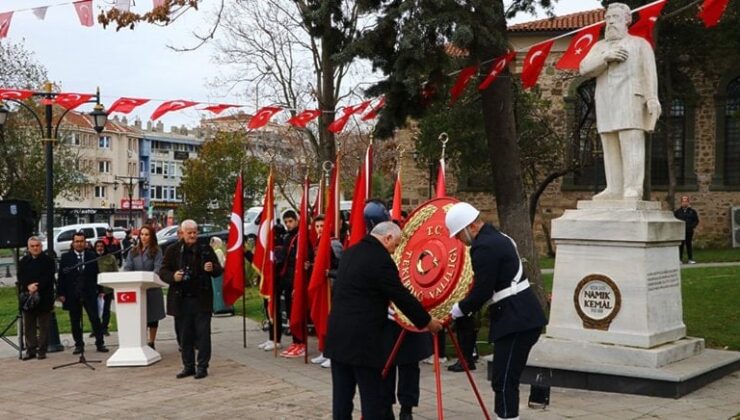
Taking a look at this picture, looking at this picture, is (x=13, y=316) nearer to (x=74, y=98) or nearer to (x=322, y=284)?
(x=74, y=98)

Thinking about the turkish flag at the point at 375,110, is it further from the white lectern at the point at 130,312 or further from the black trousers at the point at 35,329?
the black trousers at the point at 35,329

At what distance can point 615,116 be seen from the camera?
30.2 ft

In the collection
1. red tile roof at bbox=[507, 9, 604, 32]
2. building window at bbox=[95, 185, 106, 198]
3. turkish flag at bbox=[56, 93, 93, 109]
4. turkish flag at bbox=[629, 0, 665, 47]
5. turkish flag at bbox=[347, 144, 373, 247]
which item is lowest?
turkish flag at bbox=[347, 144, 373, 247]

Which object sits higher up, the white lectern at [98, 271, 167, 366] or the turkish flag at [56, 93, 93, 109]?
the turkish flag at [56, 93, 93, 109]

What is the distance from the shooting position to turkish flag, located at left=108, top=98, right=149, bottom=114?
13.1 metres

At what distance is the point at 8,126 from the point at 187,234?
22.9m

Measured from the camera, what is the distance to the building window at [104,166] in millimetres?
84438

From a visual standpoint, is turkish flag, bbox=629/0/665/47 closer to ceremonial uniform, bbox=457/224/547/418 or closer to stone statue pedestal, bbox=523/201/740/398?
stone statue pedestal, bbox=523/201/740/398

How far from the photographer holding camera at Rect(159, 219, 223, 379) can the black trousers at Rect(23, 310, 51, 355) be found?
276 cm

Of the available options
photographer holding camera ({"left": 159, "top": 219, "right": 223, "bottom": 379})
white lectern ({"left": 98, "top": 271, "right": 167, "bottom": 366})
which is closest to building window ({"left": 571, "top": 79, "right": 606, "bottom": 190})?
white lectern ({"left": 98, "top": 271, "right": 167, "bottom": 366})

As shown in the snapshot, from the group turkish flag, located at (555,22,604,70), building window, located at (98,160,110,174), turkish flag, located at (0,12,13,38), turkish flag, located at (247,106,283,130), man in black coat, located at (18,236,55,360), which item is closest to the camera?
turkish flag, located at (555,22,604,70)

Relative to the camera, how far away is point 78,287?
11.9 meters

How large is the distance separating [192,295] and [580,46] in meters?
5.72

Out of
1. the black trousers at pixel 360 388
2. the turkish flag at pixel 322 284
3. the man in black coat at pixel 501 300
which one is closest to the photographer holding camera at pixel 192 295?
the turkish flag at pixel 322 284
